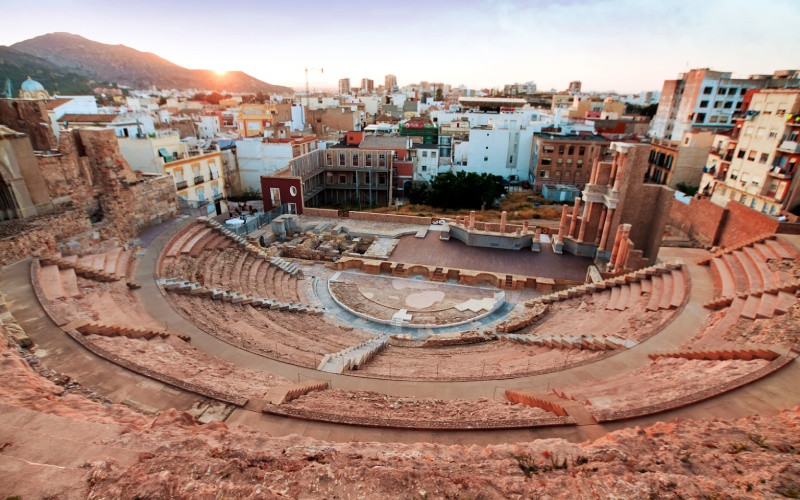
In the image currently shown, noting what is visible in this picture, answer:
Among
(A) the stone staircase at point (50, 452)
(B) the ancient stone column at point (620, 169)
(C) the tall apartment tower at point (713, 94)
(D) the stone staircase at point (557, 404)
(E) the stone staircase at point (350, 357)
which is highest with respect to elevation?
(C) the tall apartment tower at point (713, 94)

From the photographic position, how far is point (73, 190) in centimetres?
1641

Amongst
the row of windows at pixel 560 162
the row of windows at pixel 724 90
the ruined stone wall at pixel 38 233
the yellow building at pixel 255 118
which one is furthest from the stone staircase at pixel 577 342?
the row of windows at pixel 724 90

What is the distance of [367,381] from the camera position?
9.26 metres

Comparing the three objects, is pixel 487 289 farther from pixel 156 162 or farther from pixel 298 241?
pixel 156 162

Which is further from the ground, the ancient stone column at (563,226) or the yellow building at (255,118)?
the yellow building at (255,118)

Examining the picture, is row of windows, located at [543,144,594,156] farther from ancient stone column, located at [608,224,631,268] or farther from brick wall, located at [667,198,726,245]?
ancient stone column, located at [608,224,631,268]

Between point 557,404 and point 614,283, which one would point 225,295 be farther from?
point 614,283

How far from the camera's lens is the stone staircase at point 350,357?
33.7 feet

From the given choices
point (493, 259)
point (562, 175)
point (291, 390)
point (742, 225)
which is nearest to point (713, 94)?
point (562, 175)

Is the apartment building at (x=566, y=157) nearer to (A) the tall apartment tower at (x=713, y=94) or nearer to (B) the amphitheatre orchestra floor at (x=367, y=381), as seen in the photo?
(A) the tall apartment tower at (x=713, y=94)

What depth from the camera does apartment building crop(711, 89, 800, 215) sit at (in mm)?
30297

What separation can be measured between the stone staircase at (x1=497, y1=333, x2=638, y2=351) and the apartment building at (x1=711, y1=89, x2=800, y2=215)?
28.8 metres

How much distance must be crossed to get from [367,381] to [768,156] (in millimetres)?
40657

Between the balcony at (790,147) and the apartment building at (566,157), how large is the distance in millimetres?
17805
